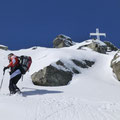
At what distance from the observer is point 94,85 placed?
13.4 m

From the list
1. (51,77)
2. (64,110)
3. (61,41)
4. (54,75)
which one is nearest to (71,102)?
(64,110)

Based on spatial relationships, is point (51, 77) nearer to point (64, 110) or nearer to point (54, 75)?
point (54, 75)

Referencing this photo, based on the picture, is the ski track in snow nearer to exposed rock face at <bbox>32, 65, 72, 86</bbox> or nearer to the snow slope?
the snow slope

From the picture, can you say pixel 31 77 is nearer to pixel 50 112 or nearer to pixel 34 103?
pixel 34 103

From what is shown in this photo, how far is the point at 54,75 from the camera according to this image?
46.6 feet

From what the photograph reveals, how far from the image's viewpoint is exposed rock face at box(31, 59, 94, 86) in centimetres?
1385

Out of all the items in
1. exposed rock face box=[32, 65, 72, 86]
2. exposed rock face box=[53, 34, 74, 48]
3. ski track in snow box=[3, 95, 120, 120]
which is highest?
exposed rock face box=[53, 34, 74, 48]

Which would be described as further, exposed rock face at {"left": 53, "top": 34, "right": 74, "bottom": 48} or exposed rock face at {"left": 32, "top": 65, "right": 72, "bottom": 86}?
exposed rock face at {"left": 53, "top": 34, "right": 74, "bottom": 48}

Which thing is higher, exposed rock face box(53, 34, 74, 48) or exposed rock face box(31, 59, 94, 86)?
exposed rock face box(53, 34, 74, 48)

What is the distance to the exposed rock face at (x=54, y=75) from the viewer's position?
13852mm

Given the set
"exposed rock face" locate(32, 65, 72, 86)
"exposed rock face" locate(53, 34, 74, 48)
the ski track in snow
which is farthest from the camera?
"exposed rock face" locate(53, 34, 74, 48)

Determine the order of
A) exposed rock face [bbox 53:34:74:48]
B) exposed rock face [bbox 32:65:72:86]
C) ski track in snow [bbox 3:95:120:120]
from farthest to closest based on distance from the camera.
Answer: exposed rock face [bbox 53:34:74:48]
exposed rock face [bbox 32:65:72:86]
ski track in snow [bbox 3:95:120:120]

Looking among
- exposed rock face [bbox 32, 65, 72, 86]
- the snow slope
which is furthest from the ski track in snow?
exposed rock face [bbox 32, 65, 72, 86]

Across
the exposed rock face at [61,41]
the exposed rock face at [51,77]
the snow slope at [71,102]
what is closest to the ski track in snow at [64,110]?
the snow slope at [71,102]
